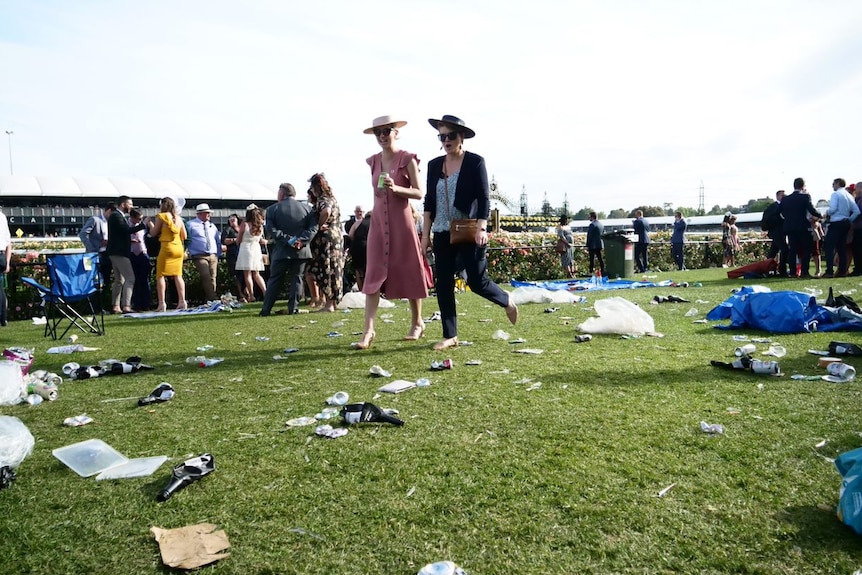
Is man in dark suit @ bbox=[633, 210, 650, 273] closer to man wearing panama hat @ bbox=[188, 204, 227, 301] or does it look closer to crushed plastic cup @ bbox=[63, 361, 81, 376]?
man wearing panama hat @ bbox=[188, 204, 227, 301]

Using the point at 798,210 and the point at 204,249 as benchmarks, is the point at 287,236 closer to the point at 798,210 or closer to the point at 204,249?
the point at 204,249

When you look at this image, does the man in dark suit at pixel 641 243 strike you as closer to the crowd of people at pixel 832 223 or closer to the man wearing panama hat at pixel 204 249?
the crowd of people at pixel 832 223

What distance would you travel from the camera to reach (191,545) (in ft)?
6.34

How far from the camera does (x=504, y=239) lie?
55.5 feet

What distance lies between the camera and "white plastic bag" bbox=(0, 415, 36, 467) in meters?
2.65

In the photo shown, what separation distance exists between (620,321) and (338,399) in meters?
3.33

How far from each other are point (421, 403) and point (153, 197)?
44.9m

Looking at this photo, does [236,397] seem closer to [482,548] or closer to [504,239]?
[482,548]

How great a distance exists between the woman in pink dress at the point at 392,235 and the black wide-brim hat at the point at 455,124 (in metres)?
0.37

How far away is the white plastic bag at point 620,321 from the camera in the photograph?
19.5 feet

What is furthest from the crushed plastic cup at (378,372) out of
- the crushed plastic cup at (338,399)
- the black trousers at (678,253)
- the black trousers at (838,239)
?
the black trousers at (678,253)

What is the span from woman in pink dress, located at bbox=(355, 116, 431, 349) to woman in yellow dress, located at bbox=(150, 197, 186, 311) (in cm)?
528

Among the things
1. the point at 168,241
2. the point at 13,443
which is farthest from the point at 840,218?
the point at 13,443

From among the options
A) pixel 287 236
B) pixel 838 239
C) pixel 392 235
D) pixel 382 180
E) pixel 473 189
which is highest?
pixel 382 180
